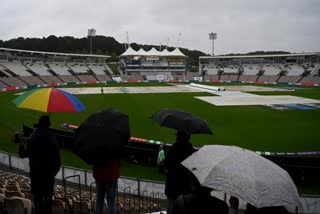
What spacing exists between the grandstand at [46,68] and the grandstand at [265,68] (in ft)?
113

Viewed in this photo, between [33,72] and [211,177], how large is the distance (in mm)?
81714

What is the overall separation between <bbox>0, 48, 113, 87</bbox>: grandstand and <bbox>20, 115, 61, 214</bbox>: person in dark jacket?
6178cm

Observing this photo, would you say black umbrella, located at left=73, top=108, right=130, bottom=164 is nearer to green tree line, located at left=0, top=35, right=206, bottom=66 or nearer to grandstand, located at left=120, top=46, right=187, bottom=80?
grandstand, located at left=120, top=46, right=187, bottom=80

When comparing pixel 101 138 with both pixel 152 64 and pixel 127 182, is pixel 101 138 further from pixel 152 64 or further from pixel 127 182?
pixel 152 64

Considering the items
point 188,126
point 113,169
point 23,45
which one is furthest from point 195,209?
point 23,45

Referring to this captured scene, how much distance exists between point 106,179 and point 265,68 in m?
95.9

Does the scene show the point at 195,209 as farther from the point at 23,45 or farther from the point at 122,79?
the point at 23,45

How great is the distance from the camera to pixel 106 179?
5.36m

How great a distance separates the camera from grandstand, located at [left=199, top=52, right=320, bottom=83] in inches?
3319

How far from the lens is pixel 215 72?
103 meters

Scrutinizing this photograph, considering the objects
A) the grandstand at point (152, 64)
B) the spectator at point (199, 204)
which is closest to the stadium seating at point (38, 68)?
the grandstand at point (152, 64)

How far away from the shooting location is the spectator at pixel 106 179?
5340mm

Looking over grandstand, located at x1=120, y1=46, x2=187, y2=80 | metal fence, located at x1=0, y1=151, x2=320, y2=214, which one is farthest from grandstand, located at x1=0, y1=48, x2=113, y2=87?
metal fence, located at x1=0, y1=151, x2=320, y2=214

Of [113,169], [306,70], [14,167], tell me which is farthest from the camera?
[306,70]
